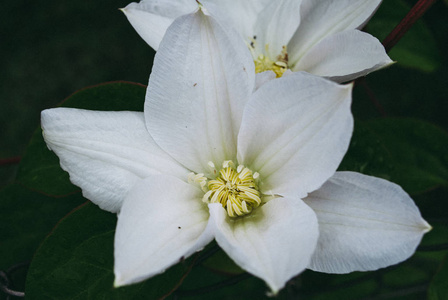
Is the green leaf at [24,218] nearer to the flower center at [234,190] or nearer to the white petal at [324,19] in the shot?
the flower center at [234,190]

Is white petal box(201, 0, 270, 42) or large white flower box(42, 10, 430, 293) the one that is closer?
large white flower box(42, 10, 430, 293)

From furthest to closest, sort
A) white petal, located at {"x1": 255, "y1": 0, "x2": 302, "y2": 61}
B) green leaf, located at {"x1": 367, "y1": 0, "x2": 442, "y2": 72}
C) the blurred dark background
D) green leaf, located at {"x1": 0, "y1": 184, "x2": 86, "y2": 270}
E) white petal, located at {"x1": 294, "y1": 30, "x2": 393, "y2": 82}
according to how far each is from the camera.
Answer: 1. the blurred dark background
2. green leaf, located at {"x1": 367, "y1": 0, "x2": 442, "y2": 72}
3. green leaf, located at {"x1": 0, "y1": 184, "x2": 86, "y2": 270}
4. white petal, located at {"x1": 255, "y1": 0, "x2": 302, "y2": 61}
5. white petal, located at {"x1": 294, "y1": 30, "x2": 393, "y2": 82}

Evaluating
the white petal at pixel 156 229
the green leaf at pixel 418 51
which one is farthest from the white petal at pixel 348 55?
the green leaf at pixel 418 51

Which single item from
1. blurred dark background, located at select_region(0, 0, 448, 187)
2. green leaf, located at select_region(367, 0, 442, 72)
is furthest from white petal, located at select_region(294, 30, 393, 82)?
blurred dark background, located at select_region(0, 0, 448, 187)

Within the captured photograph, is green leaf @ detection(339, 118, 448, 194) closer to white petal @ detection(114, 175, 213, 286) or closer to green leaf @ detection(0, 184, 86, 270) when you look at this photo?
white petal @ detection(114, 175, 213, 286)

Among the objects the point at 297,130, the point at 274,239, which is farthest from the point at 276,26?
the point at 274,239

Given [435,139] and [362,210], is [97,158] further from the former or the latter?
[435,139]
